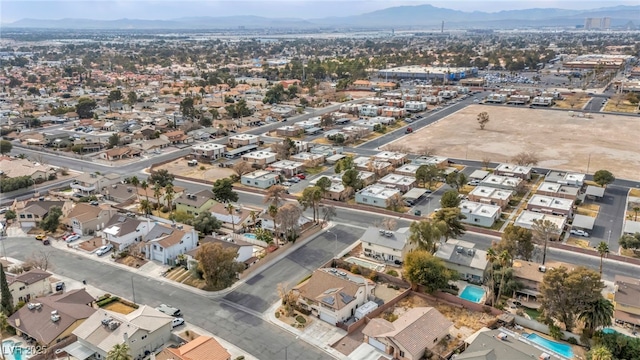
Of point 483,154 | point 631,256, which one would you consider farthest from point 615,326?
point 483,154

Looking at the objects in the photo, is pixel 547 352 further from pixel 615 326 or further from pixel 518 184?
pixel 518 184

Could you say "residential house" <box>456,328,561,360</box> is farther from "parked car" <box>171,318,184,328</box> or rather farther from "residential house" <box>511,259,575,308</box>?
"parked car" <box>171,318,184,328</box>

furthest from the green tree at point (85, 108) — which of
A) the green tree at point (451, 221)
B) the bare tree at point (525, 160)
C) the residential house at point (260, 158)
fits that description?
the green tree at point (451, 221)

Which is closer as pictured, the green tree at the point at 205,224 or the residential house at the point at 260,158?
the green tree at the point at 205,224

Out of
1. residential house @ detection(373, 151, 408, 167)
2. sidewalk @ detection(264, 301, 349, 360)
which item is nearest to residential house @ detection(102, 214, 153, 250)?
A: sidewalk @ detection(264, 301, 349, 360)

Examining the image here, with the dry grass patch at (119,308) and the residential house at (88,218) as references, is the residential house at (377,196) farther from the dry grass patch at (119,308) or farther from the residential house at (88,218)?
the dry grass patch at (119,308)

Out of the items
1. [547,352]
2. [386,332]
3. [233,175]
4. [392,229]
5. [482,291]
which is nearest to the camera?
[547,352]
